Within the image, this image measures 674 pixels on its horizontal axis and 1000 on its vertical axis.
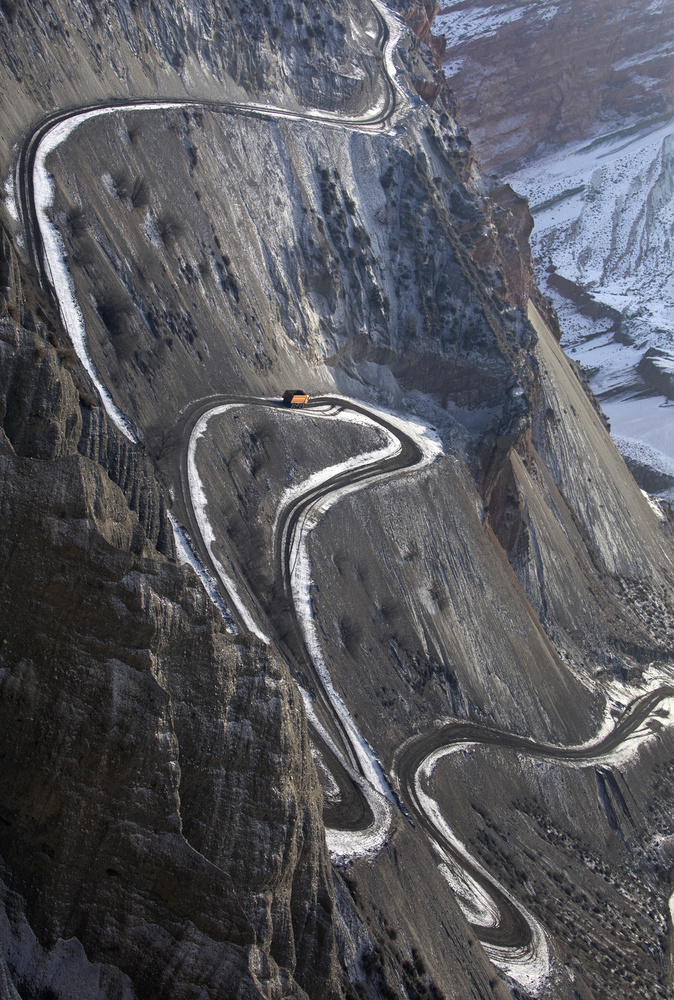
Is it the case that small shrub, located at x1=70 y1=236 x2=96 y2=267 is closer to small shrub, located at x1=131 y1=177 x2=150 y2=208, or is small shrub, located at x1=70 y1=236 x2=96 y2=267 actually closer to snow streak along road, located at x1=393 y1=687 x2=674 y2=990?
small shrub, located at x1=131 y1=177 x2=150 y2=208

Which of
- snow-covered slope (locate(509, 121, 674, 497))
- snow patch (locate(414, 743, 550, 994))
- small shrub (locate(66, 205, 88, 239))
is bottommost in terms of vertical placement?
snow patch (locate(414, 743, 550, 994))

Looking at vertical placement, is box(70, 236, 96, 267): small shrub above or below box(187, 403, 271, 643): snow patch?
above

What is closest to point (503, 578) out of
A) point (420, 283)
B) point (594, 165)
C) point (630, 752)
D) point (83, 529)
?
point (630, 752)

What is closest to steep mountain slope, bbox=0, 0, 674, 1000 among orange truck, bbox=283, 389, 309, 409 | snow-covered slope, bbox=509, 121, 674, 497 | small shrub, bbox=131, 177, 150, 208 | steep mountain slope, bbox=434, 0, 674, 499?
small shrub, bbox=131, 177, 150, 208

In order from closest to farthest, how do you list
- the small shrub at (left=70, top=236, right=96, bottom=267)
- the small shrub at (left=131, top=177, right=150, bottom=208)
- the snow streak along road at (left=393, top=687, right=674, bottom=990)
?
1. the snow streak along road at (left=393, top=687, right=674, bottom=990)
2. the small shrub at (left=70, top=236, right=96, bottom=267)
3. the small shrub at (left=131, top=177, right=150, bottom=208)

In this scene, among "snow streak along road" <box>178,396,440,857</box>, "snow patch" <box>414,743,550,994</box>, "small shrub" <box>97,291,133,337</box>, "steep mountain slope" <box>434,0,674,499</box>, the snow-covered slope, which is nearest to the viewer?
"snow streak along road" <box>178,396,440,857</box>

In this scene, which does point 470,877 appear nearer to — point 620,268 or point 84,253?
point 84,253

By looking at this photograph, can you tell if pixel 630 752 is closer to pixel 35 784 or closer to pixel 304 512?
pixel 304 512

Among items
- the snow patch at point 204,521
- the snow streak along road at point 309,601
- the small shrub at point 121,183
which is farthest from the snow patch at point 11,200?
the snow patch at point 204,521
